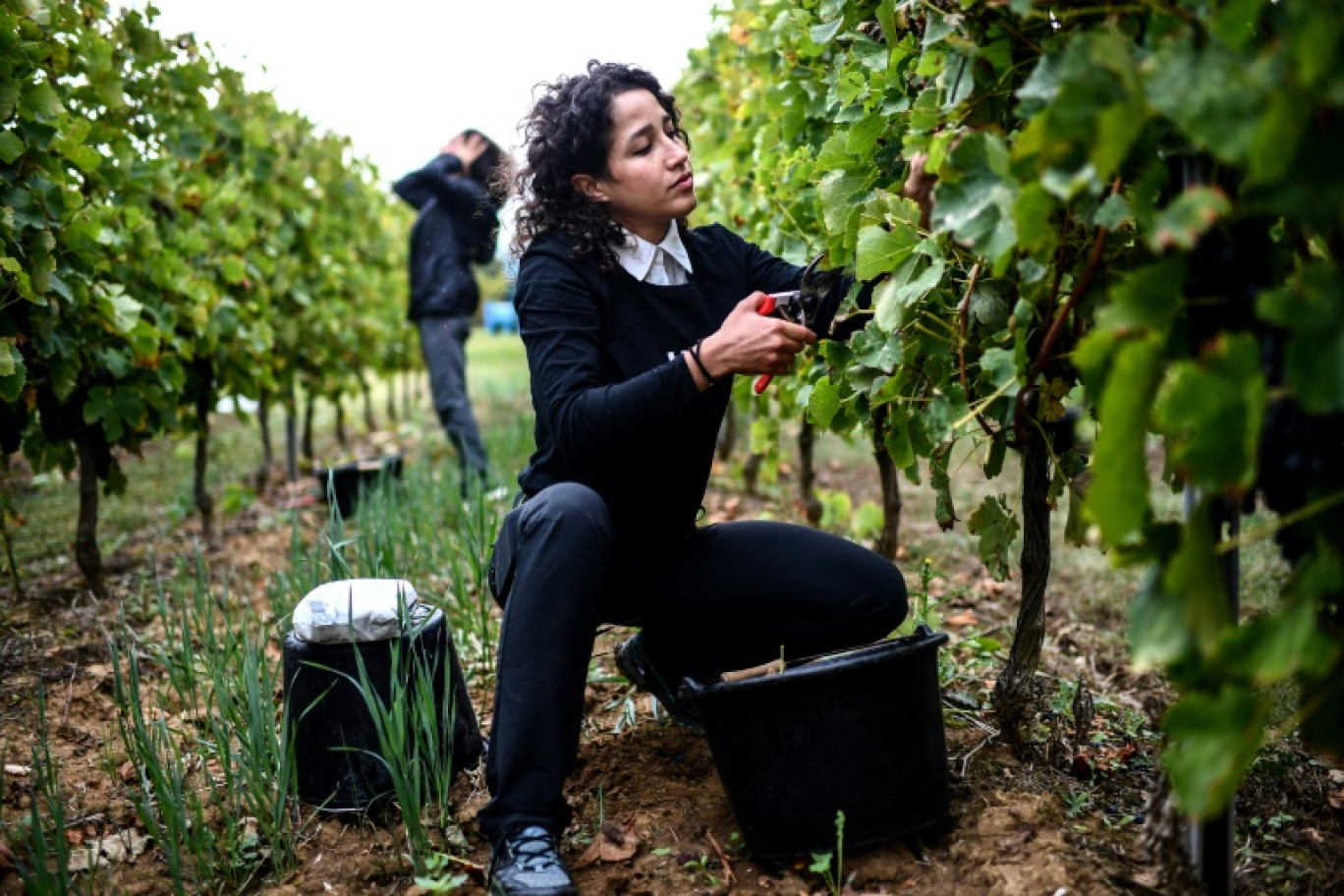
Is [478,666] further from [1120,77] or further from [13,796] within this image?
[1120,77]

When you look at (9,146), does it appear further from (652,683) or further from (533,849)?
(533,849)

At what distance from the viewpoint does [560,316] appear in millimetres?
2111

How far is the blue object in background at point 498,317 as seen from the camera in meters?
35.0

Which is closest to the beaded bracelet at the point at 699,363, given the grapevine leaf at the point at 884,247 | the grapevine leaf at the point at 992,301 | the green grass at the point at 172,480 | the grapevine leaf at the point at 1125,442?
the grapevine leaf at the point at 884,247

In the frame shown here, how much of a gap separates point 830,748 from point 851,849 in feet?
0.76

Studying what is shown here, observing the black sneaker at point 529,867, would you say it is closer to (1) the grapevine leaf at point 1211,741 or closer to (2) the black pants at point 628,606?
(2) the black pants at point 628,606

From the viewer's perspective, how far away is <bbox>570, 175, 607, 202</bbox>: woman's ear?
2.29m

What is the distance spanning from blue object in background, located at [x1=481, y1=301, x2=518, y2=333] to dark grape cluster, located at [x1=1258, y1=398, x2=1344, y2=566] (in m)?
33.0

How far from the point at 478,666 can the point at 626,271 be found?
126 centimetres

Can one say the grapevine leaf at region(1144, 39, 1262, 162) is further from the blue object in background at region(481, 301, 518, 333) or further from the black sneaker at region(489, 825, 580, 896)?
the blue object in background at region(481, 301, 518, 333)

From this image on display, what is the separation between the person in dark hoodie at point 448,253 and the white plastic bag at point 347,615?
340 centimetres

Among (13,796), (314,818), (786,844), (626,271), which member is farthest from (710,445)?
(13,796)

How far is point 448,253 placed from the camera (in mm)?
5719

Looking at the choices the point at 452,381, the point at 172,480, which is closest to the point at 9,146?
the point at 452,381
